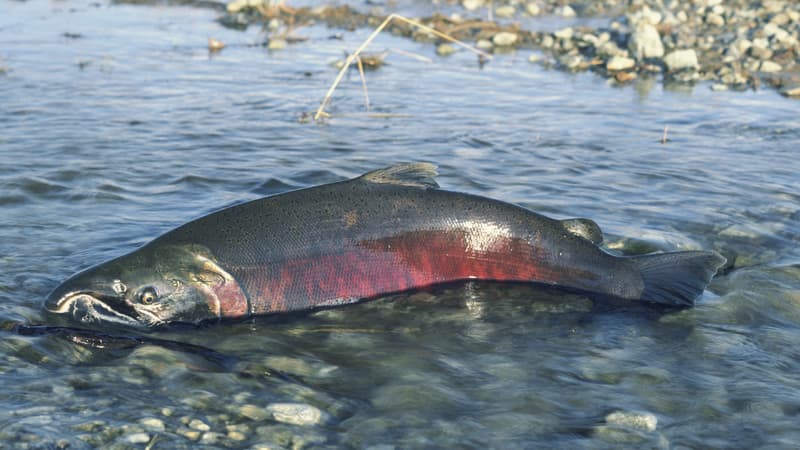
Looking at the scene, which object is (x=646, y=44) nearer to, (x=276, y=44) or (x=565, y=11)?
(x=565, y=11)

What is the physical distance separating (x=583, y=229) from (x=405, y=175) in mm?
1028

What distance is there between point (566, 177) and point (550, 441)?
14.8 ft

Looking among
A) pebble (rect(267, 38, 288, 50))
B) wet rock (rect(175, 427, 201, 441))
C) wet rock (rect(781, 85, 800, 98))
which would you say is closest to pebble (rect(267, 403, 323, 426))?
wet rock (rect(175, 427, 201, 441))

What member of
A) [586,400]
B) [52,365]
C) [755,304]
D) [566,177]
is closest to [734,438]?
[586,400]

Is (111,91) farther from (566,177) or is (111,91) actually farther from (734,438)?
(734,438)

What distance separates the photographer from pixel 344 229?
5.03 m

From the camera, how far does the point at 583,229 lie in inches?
209

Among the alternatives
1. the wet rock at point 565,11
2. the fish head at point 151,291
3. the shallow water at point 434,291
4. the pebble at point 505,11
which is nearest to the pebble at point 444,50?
the shallow water at point 434,291

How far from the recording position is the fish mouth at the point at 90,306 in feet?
15.3

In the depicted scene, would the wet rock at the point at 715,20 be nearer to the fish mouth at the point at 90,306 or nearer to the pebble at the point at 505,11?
the pebble at the point at 505,11

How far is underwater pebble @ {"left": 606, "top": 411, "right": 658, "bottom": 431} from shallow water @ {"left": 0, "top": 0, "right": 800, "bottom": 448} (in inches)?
0.5

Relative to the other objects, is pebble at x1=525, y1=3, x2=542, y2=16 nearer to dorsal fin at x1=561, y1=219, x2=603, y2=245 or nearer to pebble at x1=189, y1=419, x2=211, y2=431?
dorsal fin at x1=561, y1=219, x2=603, y2=245

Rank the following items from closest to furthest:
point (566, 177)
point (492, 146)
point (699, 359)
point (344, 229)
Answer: point (699, 359), point (344, 229), point (566, 177), point (492, 146)

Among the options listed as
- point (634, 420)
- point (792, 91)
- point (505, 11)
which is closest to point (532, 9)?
point (505, 11)
